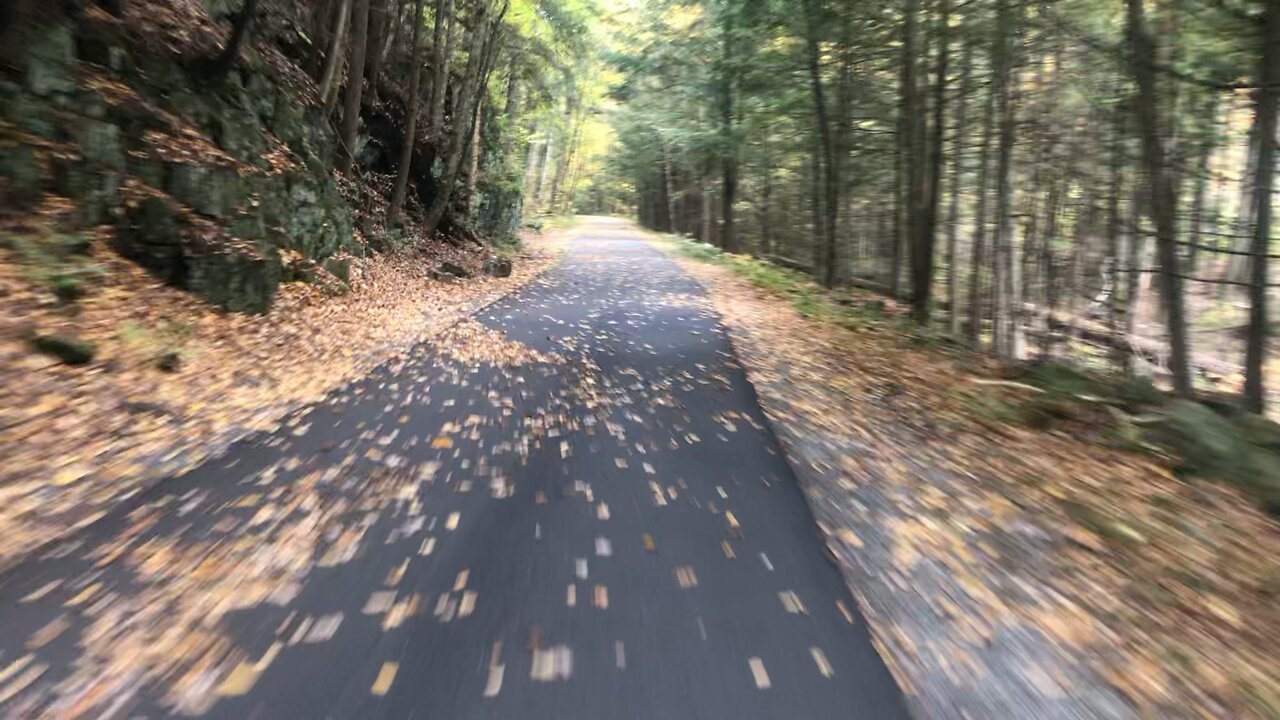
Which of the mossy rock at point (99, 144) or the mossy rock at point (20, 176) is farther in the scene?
the mossy rock at point (99, 144)

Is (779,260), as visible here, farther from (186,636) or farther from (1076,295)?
(186,636)

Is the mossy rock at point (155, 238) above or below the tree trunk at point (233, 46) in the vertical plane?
below

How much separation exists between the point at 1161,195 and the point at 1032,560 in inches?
228

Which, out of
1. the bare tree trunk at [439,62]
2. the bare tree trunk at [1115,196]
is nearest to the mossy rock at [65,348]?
the bare tree trunk at [1115,196]

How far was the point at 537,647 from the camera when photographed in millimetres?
3143

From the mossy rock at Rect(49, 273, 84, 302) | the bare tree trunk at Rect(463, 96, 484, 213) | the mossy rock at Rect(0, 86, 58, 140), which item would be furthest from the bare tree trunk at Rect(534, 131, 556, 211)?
the mossy rock at Rect(49, 273, 84, 302)

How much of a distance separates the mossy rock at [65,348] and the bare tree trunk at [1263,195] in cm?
A: 1031

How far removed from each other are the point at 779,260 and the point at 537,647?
2421 cm

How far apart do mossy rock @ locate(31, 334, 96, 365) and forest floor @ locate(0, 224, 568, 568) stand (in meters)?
0.07

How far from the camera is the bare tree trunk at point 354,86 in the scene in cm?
1416

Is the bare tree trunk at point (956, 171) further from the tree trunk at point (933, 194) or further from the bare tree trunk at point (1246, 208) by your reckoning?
the bare tree trunk at point (1246, 208)

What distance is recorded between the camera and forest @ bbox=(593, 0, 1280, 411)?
7926 millimetres

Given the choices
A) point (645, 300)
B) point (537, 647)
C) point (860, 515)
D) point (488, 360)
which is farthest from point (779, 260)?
point (537, 647)

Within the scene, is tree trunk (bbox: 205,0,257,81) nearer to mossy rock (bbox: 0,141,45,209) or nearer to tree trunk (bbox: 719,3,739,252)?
mossy rock (bbox: 0,141,45,209)
